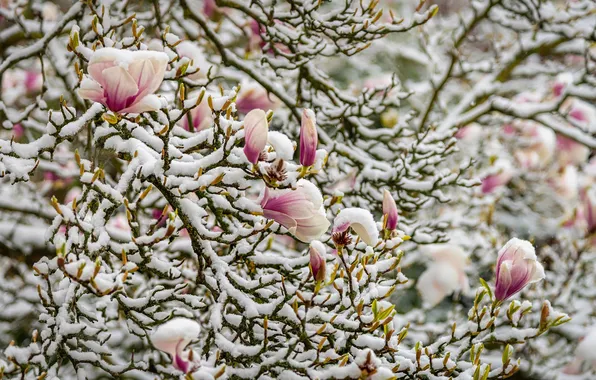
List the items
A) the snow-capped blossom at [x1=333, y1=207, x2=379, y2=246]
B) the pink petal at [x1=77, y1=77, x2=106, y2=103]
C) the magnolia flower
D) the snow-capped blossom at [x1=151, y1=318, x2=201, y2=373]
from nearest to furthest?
1. the snow-capped blossom at [x1=151, y1=318, x2=201, y2=373]
2. the pink petal at [x1=77, y1=77, x2=106, y2=103]
3. the snow-capped blossom at [x1=333, y1=207, x2=379, y2=246]
4. the magnolia flower

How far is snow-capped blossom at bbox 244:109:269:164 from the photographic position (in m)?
1.13

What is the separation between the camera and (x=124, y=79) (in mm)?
1098

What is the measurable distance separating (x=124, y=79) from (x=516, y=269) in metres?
0.96

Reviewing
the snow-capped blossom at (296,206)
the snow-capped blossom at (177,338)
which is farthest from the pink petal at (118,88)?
the snow-capped blossom at (177,338)

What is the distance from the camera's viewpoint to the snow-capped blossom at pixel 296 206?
122cm

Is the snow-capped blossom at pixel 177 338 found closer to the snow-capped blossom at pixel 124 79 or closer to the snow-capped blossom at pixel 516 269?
the snow-capped blossom at pixel 124 79

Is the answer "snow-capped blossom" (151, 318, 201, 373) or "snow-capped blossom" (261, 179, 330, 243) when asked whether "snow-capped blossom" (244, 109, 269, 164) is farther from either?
"snow-capped blossom" (151, 318, 201, 373)

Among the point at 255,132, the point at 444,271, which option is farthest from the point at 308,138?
the point at 444,271

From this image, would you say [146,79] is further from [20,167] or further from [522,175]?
[522,175]

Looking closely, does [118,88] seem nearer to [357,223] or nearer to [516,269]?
[357,223]

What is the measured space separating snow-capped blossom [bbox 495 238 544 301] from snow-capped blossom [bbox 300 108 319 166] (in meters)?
0.52

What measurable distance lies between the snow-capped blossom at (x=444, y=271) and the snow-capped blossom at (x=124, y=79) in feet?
5.36

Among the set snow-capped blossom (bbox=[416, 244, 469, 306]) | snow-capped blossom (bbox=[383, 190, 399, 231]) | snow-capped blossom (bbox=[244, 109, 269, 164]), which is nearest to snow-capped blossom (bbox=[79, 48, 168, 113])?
snow-capped blossom (bbox=[244, 109, 269, 164])

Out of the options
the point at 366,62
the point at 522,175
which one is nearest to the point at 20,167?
the point at 522,175
